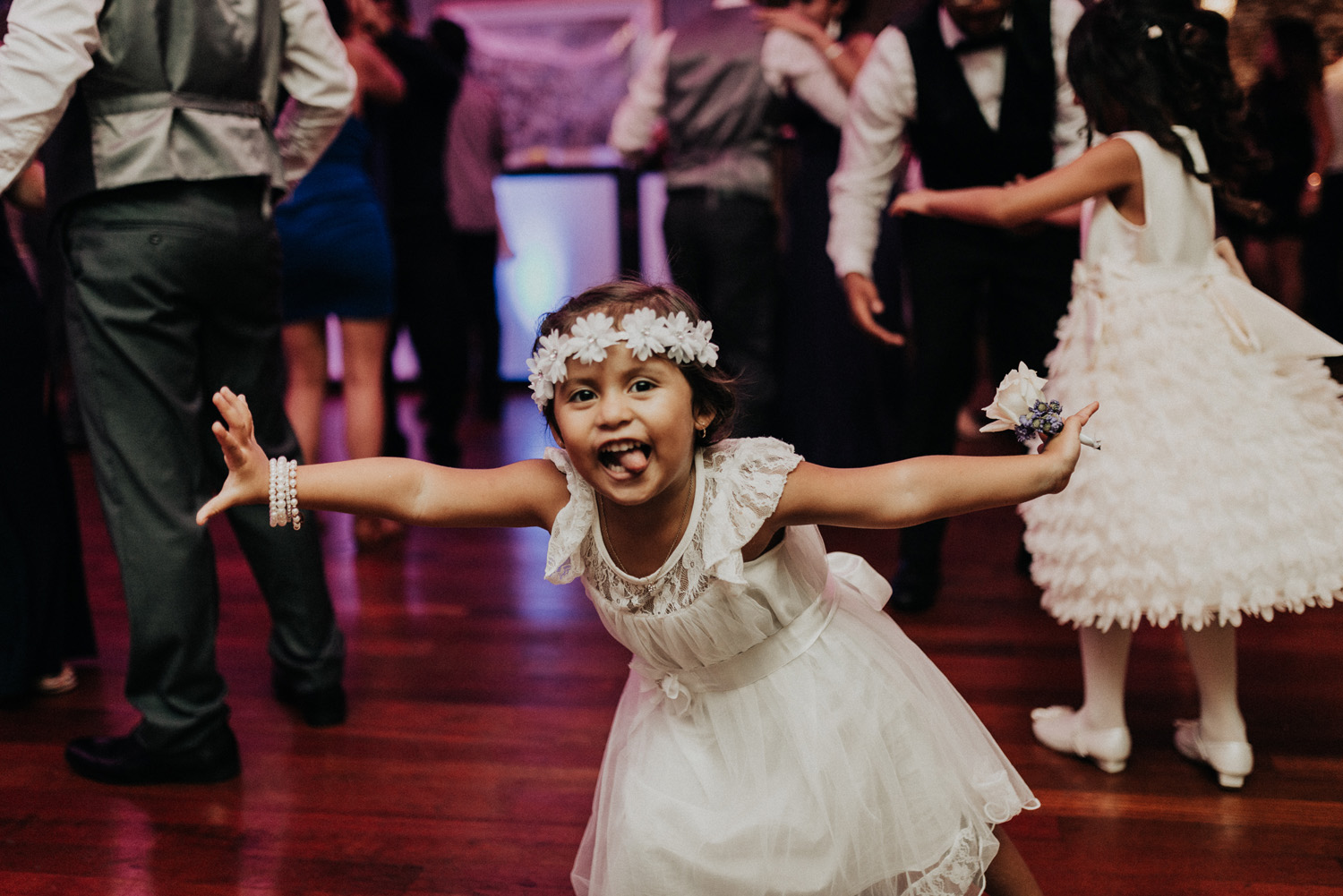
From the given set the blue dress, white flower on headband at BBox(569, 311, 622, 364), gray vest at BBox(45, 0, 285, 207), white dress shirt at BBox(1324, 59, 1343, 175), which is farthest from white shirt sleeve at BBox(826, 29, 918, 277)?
white dress shirt at BBox(1324, 59, 1343, 175)

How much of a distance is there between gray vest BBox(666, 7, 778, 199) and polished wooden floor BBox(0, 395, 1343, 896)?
1252mm

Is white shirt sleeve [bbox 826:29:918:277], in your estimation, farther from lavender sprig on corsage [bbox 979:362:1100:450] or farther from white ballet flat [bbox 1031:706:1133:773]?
lavender sprig on corsage [bbox 979:362:1100:450]

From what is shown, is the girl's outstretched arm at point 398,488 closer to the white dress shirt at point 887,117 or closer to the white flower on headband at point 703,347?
the white flower on headband at point 703,347

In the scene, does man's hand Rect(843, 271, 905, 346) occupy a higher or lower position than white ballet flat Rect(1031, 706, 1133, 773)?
higher

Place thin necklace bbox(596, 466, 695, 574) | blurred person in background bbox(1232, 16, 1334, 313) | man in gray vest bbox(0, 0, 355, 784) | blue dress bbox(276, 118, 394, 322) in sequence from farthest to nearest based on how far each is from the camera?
1. blurred person in background bbox(1232, 16, 1334, 313)
2. blue dress bbox(276, 118, 394, 322)
3. man in gray vest bbox(0, 0, 355, 784)
4. thin necklace bbox(596, 466, 695, 574)

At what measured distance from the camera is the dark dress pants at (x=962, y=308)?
2.46m

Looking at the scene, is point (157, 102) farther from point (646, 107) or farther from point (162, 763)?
point (646, 107)

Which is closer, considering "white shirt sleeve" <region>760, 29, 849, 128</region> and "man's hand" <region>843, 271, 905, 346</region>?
"man's hand" <region>843, 271, 905, 346</region>

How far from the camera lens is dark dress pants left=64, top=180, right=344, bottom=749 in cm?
177

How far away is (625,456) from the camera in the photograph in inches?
47.4

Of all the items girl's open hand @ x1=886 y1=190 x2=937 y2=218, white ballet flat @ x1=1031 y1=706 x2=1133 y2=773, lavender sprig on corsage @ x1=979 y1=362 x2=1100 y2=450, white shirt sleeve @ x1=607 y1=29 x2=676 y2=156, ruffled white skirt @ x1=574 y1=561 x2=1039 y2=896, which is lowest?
white ballet flat @ x1=1031 y1=706 x2=1133 y2=773

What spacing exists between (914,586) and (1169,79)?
1203 mm

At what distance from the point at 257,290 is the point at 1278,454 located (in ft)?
5.29

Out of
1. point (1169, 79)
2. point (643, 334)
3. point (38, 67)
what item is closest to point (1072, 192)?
point (1169, 79)
